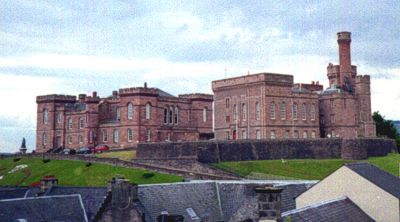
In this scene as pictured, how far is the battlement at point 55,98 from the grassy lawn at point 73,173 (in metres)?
15.1

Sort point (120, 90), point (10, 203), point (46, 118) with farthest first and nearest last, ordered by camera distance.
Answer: point (46, 118) < point (120, 90) < point (10, 203)

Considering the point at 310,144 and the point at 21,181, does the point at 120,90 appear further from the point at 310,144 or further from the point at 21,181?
the point at 310,144

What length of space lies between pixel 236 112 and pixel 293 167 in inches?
658

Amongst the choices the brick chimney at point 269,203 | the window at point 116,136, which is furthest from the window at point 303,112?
the brick chimney at point 269,203

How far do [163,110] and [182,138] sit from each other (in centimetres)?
548

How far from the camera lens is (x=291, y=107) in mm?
76875

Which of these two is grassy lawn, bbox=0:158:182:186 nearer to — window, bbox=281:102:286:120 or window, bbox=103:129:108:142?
window, bbox=103:129:108:142

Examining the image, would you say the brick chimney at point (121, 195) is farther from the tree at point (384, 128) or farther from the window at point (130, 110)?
the tree at point (384, 128)

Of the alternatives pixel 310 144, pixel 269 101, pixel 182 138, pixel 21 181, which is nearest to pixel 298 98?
pixel 269 101

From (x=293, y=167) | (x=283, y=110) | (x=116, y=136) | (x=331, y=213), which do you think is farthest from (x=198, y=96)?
(x=331, y=213)

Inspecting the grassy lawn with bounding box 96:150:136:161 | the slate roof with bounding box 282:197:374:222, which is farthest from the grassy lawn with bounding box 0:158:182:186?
the slate roof with bounding box 282:197:374:222

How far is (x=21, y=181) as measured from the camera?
6781 cm

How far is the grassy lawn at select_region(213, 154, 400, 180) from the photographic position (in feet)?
198

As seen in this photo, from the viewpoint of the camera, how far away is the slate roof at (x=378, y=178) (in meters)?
27.5
